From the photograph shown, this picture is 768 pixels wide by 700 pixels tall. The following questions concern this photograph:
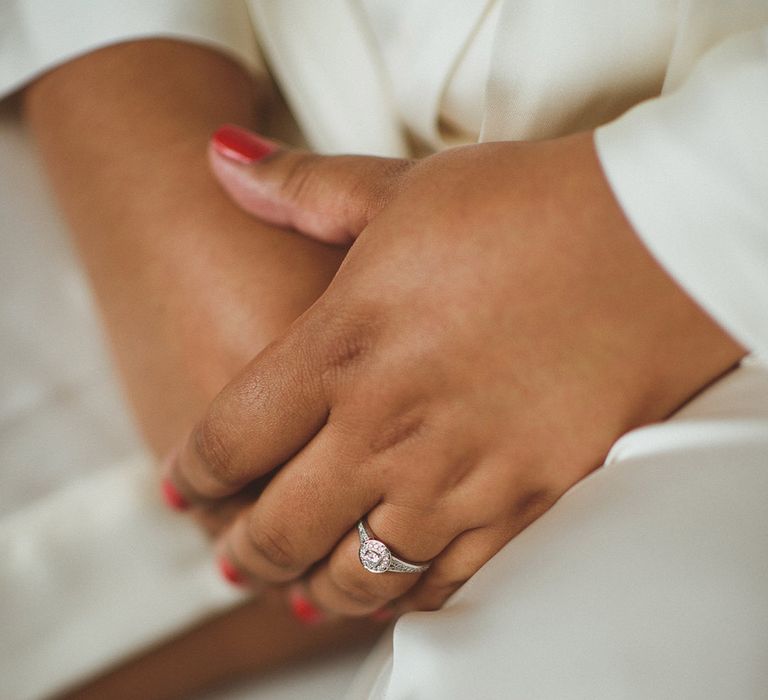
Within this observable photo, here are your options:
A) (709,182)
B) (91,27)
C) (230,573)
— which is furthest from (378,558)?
(91,27)

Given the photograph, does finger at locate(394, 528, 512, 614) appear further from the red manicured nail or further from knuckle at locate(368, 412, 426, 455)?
the red manicured nail

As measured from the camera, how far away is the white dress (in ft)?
1.33

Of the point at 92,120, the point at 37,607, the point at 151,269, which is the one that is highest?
the point at 92,120

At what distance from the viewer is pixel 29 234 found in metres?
0.76

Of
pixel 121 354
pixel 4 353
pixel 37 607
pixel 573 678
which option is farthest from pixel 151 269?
pixel 573 678

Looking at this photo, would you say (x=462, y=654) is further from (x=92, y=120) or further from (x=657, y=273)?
(x=92, y=120)

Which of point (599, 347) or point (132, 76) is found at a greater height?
point (132, 76)

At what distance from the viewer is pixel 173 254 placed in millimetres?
613

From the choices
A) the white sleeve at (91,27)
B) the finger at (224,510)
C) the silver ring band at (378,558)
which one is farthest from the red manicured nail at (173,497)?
the white sleeve at (91,27)

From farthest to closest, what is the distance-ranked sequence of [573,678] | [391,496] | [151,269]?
[151,269], [391,496], [573,678]

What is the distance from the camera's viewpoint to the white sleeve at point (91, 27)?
670mm

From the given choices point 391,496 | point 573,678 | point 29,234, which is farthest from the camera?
point 29,234

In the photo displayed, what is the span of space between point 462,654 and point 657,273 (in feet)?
0.89

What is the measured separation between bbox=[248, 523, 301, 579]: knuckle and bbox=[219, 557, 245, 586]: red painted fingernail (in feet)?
0.34
